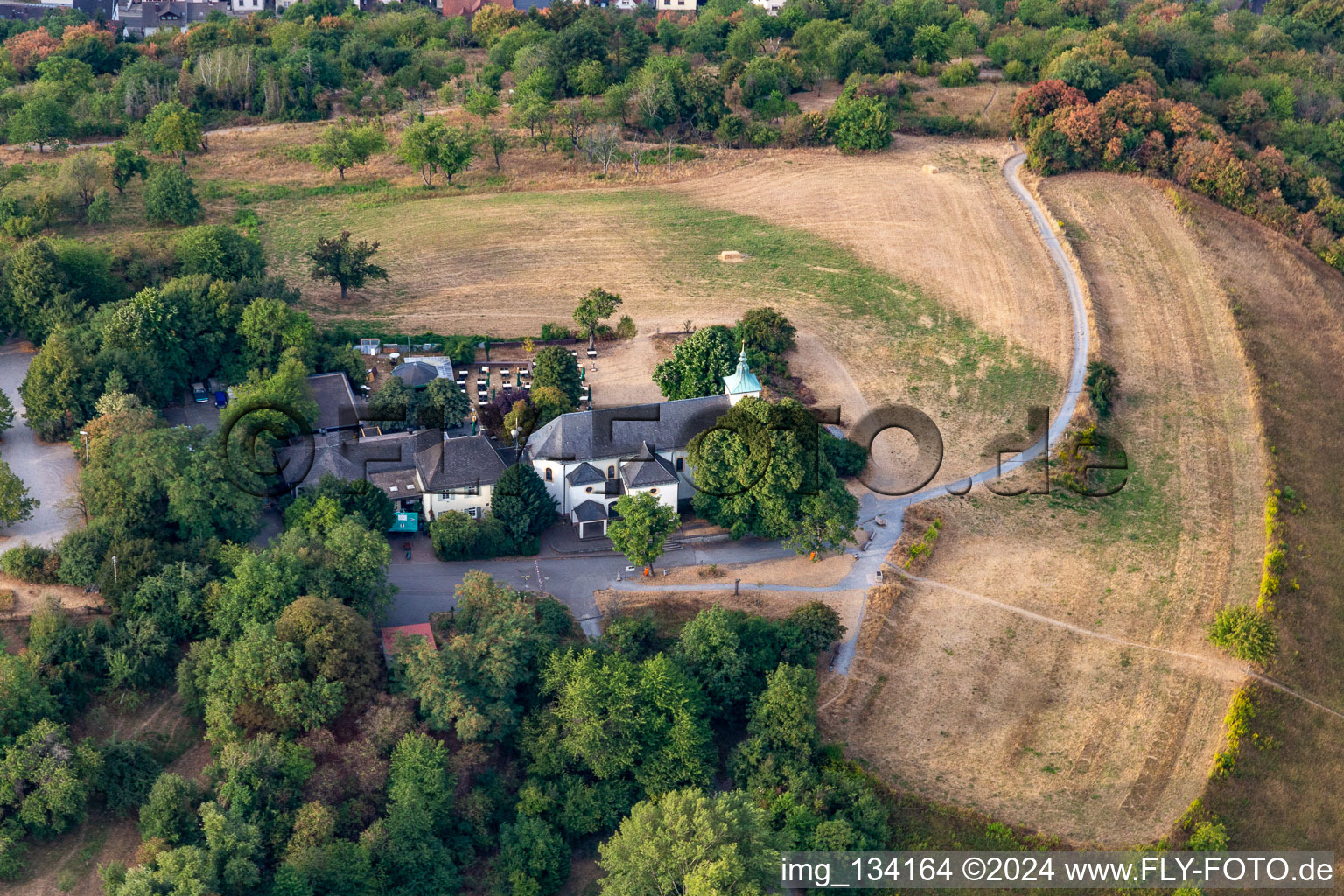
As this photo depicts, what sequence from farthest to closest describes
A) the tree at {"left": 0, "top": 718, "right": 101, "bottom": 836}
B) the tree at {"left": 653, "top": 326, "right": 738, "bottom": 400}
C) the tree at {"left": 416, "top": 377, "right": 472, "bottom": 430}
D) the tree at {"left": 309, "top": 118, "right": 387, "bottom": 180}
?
1. the tree at {"left": 309, "top": 118, "right": 387, "bottom": 180}
2. the tree at {"left": 653, "top": 326, "right": 738, "bottom": 400}
3. the tree at {"left": 416, "top": 377, "right": 472, "bottom": 430}
4. the tree at {"left": 0, "top": 718, "right": 101, "bottom": 836}

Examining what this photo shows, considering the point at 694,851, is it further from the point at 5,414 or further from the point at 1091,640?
the point at 5,414

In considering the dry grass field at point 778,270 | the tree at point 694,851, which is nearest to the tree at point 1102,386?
the dry grass field at point 778,270

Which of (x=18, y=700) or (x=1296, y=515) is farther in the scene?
(x=1296, y=515)

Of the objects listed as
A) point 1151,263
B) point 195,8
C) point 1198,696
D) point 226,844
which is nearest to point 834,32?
point 1151,263

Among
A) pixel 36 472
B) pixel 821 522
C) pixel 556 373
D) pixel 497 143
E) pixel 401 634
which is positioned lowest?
pixel 401 634

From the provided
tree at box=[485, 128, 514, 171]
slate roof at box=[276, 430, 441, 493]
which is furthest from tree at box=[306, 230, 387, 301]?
tree at box=[485, 128, 514, 171]

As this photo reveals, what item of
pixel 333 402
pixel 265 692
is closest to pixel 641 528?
pixel 265 692

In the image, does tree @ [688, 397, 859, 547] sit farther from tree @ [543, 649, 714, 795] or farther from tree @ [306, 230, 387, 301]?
tree @ [306, 230, 387, 301]
